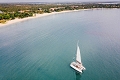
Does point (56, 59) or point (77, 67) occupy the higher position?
point (77, 67)

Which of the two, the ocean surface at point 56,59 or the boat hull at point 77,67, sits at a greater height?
the boat hull at point 77,67

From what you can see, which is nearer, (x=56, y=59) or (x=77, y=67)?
(x=77, y=67)

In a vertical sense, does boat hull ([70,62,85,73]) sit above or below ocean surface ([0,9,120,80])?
above

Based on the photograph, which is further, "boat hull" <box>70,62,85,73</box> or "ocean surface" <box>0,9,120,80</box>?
"boat hull" <box>70,62,85,73</box>

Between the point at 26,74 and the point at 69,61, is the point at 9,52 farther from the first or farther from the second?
the point at 69,61

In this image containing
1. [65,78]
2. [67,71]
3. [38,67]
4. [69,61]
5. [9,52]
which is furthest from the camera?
[9,52]

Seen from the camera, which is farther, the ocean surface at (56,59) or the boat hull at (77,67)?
the boat hull at (77,67)

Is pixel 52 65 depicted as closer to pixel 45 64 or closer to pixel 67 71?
pixel 45 64

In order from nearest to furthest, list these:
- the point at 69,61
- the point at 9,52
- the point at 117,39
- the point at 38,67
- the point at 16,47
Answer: the point at 38,67
the point at 69,61
the point at 9,52
the point at 16,47
the point at 117,39

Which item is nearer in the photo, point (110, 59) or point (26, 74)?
→ point (26, 74)

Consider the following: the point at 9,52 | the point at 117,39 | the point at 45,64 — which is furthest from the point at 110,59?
the point at 9,52
